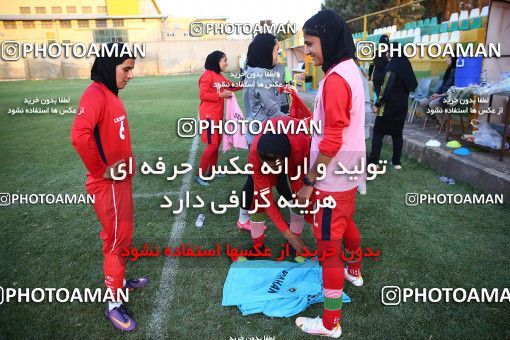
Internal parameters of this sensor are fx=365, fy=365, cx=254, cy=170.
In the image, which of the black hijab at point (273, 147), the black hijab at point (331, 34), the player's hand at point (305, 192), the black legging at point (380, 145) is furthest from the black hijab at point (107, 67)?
the black legging at point (380, 145)

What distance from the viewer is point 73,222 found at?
173 inches

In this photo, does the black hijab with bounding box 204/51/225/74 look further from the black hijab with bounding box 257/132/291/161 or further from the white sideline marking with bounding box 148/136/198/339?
the black hijab with bounding box 257/132/291/161

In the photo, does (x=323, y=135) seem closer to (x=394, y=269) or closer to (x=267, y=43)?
(x=394, y=269)

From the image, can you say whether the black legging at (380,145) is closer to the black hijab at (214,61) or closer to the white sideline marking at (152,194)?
the black hijab at (214,61)

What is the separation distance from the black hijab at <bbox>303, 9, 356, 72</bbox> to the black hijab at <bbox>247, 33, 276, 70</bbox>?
196 centimetres

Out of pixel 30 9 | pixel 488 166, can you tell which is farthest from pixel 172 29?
pixel 488 166

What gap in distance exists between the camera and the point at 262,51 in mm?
4098

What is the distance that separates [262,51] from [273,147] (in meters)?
1.95

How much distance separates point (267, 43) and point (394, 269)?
2.68 metres

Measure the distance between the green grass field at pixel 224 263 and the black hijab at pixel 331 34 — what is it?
6.16 ft

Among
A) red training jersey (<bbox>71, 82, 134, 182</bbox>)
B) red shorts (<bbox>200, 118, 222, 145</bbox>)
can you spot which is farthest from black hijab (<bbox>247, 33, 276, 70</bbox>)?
red training jersey (<bbox>71, 82, 134, 182</bbox>)

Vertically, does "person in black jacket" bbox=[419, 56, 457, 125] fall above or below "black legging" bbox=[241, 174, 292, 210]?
above

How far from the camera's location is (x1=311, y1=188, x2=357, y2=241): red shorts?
230 cm

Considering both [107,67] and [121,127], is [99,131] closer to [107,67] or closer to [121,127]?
[121,127]
